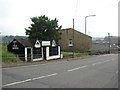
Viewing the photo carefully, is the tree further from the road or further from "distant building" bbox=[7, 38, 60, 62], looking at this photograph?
the road

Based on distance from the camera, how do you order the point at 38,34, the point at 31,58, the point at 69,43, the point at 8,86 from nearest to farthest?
the point at 8,86, the point at 31,58, the point at 38,34, the point at 69,43

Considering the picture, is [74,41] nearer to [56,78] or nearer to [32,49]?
[32,49]

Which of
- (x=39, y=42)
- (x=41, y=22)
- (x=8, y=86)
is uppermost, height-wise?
(x=41, y=22)

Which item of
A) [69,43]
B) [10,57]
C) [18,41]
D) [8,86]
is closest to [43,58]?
[18,41]

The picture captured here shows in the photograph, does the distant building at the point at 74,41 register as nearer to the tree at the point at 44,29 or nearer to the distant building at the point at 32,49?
the tree at the point at 44,29

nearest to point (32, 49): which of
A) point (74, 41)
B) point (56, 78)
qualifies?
point (56, 78)

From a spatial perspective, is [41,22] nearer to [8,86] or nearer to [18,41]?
[18,41]

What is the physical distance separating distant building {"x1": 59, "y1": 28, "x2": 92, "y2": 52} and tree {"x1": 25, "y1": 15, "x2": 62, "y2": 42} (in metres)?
24.5

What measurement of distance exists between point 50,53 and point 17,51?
6.41 metres

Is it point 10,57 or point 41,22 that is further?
point 41,22

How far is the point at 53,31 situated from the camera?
1784 inches

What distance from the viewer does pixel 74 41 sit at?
73.1 metres

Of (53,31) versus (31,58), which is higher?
(53,31)

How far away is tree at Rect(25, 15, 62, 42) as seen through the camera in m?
44.9
